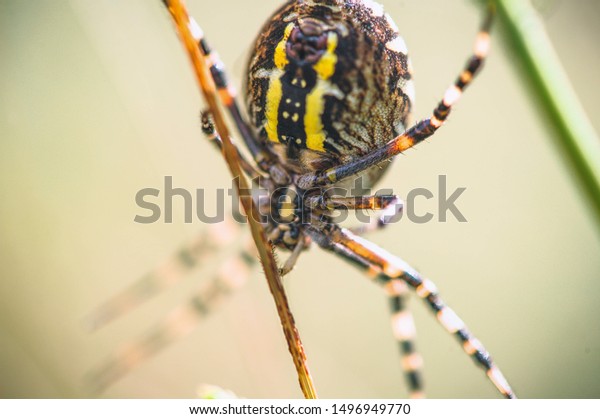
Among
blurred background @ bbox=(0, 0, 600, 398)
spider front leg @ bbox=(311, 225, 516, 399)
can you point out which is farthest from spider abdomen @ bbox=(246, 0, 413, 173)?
spider front leg @ bbox=(311, 225, 516, 399)

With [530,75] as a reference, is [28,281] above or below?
above

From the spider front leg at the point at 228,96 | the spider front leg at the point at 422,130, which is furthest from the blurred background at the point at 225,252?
the spider front leg at the point at 228,96

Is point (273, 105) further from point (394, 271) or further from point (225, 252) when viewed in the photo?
point (225, 252)

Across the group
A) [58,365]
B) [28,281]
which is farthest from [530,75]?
[28,281]

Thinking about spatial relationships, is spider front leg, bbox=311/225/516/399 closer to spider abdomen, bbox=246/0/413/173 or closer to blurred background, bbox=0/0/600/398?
blurred background, bbox=0/0/600/398

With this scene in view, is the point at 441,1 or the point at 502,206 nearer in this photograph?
the point at 441,1
